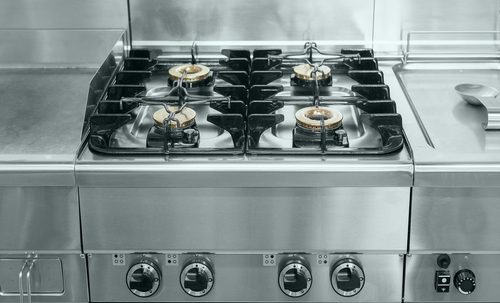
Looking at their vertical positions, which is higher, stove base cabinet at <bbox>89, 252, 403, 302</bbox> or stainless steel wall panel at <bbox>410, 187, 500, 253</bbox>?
stainless steel wall panel at <bbox>410, 187, 500, 253</bbox>

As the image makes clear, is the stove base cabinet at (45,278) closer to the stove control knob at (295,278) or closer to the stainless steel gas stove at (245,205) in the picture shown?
the stainless steel gas stove at (245,205)

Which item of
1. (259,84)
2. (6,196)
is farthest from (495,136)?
(6,196)

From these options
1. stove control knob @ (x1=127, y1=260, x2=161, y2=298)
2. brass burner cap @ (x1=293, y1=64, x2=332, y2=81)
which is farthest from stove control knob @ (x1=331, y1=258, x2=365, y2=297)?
brass burner cap @ (x1=293, y1=64, x2=332, y2=81)

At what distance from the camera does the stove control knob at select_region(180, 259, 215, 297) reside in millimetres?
1609

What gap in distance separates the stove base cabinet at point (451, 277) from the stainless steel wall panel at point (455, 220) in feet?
0.09

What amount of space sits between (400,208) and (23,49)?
3.24 feet

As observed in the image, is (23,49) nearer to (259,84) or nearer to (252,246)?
(259,84)

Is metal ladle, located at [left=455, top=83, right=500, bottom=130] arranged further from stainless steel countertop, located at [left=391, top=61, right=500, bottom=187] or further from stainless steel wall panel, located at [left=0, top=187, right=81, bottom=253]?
stainless steel wall panel, located at [left=0, top=187, right=81, bottom=253]

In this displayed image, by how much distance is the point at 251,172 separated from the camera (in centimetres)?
155

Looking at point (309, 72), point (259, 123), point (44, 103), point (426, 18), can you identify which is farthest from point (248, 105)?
point (426, 18)

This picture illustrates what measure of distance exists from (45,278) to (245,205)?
0.40m

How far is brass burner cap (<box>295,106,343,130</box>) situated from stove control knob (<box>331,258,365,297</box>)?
0.25 meters

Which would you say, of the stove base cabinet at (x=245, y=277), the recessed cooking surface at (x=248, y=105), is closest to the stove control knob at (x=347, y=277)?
the stove base cabinet at (x=245, y=277)

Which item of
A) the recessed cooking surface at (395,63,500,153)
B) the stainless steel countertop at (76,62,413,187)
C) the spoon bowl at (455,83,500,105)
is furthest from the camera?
the spoon bowl at (455,83,500,105)
